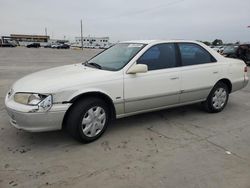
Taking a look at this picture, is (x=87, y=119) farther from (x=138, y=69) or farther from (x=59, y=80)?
(x=138, y=69)

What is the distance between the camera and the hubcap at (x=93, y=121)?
12.6 ft

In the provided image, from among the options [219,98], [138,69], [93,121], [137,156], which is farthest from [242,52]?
[137,156]

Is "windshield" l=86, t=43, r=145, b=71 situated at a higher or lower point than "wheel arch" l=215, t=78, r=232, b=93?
higher

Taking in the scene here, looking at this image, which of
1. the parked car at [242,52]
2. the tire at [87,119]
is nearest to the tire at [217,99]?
the tire at [87,119]

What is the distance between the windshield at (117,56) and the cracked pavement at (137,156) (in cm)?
109

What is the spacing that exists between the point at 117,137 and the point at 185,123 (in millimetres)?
1432

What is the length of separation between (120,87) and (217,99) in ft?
8.11

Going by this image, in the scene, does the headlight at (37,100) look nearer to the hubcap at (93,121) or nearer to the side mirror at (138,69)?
the hubcap at (93,121)

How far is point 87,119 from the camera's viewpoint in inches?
152

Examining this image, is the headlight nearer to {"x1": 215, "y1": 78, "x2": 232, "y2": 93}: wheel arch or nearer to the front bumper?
the front bumper

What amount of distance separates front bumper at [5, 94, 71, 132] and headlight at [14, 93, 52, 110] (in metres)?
0.08

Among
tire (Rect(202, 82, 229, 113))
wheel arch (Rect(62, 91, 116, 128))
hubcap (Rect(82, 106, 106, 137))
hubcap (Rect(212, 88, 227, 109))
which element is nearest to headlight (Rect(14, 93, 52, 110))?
wheel arch (Rect(62, 91, 116, 128))

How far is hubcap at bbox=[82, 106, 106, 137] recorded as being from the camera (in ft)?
12.6

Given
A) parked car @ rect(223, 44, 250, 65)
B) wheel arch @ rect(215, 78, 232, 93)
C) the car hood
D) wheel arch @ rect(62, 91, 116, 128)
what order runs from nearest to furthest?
the car hood → wheel arch @ rect(62, 91, 116, 128) → wheel arch @ rect(215, 78, 232, 93) → parked car @ rect(223, 44, 250, 65)
